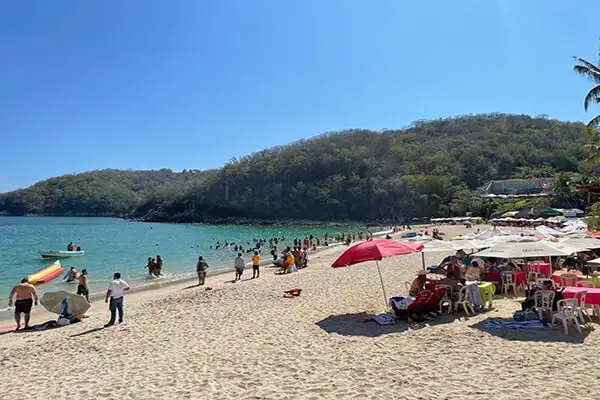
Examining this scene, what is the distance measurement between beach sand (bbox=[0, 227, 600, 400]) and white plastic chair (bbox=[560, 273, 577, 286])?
1213mm

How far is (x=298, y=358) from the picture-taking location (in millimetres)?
7004

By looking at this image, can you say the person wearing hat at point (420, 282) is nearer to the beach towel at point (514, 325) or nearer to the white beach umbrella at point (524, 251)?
the white beach umbrella at point (524, 251)

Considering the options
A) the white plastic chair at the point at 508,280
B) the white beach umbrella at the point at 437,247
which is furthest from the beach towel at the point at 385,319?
the white plastic chair at the point at 508,280

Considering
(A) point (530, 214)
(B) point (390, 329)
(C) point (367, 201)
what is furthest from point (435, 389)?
(C) point (367, 201)

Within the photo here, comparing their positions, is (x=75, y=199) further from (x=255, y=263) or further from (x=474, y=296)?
(x=474, y=296)

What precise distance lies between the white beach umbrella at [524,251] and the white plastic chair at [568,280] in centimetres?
55

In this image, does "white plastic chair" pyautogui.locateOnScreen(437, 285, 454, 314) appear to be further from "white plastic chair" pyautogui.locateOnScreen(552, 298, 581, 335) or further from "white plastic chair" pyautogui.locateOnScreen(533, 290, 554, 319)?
"white plastic chair" pyautogui.locateOnScreen(552, 298, 581, 335)

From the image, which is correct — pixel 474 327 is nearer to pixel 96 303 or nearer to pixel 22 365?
pixel 22 365

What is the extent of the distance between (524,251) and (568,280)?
137 cm

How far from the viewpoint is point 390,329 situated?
8570 millimetres

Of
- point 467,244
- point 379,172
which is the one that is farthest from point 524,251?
point 379,172

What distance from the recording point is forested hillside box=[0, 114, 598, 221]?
10288 cm

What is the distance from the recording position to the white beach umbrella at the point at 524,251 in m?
9.69

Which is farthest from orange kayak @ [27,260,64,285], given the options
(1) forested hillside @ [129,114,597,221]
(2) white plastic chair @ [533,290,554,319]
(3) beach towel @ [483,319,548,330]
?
(1) forested hillside @ [129,114,597,221]
